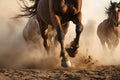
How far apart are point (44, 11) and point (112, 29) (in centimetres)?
561

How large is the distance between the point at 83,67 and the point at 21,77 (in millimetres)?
1987

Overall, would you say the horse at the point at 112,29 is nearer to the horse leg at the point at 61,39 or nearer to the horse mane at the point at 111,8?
the horse mane at the point at 111,8

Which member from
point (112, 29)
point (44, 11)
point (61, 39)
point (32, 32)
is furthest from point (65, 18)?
point (112, 29)

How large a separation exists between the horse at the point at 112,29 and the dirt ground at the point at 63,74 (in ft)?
19.4

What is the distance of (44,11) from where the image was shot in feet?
33.9

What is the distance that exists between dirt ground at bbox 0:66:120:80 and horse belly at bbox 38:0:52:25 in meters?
1.58

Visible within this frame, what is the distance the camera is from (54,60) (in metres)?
10.4

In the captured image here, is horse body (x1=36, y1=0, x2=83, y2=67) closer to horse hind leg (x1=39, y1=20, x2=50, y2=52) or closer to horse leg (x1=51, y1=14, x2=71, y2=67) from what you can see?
horse leg (x1=51, y1=14, x2=71, y2=67)

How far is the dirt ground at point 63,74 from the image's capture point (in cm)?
820

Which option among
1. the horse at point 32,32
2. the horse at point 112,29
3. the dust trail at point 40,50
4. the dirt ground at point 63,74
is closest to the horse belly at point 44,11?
the dust trail at point 40,50

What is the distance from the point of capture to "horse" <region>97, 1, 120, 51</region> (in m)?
15.0

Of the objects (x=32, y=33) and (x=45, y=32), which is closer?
(x=45, y=32)

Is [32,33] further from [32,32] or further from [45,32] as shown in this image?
[45,32]

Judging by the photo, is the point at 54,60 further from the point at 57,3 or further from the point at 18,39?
the point at 18,39
